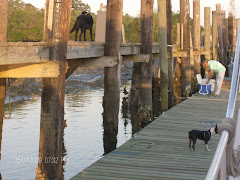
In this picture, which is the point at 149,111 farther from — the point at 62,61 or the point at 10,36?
the point at 10,36

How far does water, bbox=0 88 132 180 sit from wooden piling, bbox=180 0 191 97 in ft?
9.63

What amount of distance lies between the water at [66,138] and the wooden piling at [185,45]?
2.94m

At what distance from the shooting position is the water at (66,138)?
32.0ft

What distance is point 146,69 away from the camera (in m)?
12.4

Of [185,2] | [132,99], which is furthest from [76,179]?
[185,2]

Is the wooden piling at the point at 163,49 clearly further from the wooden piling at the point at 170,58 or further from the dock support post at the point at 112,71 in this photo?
the dock support post at the point at 112,71

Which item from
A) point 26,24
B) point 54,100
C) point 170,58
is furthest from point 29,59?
point 26,24

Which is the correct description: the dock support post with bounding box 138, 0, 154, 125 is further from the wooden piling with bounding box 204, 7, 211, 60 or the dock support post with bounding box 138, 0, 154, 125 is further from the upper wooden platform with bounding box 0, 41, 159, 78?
the wooden piling with bounding box 204, 7, 211, 60

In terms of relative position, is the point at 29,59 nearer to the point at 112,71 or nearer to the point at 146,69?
the point at 112,71

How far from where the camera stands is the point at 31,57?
19.8ft

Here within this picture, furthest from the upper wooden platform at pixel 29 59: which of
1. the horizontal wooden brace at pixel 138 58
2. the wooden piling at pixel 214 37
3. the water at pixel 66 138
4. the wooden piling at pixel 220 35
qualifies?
the wooden piling at pixel 220 35

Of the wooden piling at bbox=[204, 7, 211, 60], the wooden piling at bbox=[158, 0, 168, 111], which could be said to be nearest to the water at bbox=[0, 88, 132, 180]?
the wooden piling at bbox=[158, 0, 168, 111]

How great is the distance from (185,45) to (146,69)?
5478 mm

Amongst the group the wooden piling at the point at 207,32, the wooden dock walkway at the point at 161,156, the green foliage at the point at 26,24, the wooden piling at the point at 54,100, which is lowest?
the wooden dock walkway at the point at 161,156
